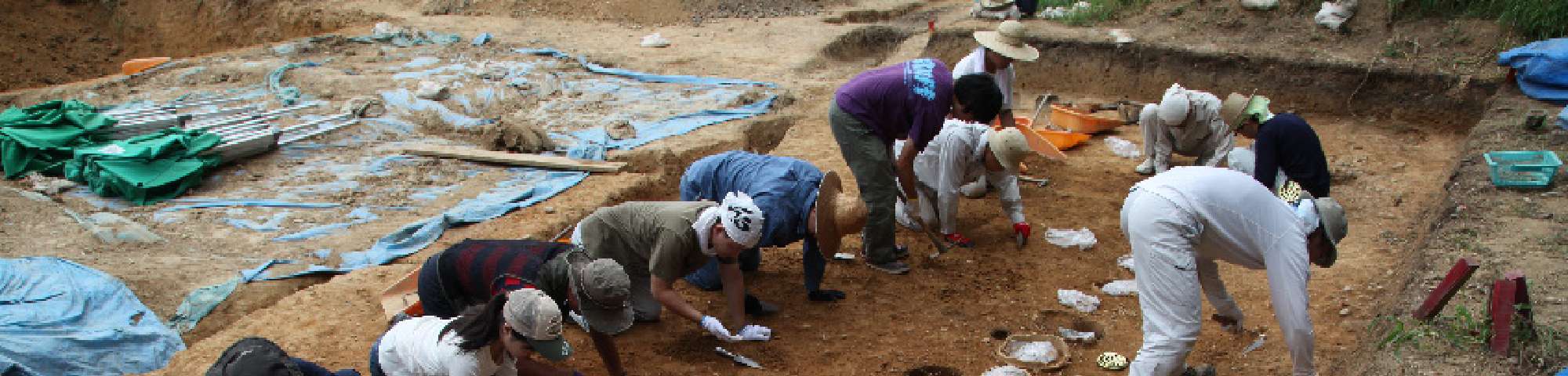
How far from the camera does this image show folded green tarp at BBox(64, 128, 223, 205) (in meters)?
6.86

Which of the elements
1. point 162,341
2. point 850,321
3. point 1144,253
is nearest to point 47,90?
point 162,341

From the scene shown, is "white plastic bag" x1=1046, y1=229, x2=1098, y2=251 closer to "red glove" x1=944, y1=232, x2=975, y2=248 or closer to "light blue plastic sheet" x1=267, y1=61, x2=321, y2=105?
"red glove" x1=944, y1=232, x2=975, y2=248

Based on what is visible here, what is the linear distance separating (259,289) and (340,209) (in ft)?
5.14

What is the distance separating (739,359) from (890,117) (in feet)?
5.31

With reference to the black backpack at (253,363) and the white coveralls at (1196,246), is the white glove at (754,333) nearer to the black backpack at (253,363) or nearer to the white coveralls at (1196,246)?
the white coveralls at (1196,246)

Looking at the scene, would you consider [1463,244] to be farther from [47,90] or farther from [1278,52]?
[47,90]

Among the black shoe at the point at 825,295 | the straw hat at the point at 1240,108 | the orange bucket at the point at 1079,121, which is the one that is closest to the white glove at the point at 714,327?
the black shoe at the point at 825,295

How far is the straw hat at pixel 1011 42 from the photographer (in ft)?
22.1

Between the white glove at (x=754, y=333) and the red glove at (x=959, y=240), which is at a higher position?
the white glove at (x=754, y=333)

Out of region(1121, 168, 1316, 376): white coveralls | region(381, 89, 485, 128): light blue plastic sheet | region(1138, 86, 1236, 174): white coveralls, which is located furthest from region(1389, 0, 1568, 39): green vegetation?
region(381, 89, 485, 128): light blue plastic sheet

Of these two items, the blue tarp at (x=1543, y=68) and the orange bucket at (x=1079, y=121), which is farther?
the orange bucket at (x=1079, y=121)

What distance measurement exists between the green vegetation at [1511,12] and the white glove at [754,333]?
7.38m

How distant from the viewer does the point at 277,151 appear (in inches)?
316

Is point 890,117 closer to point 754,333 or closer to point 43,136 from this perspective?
point 754,333
